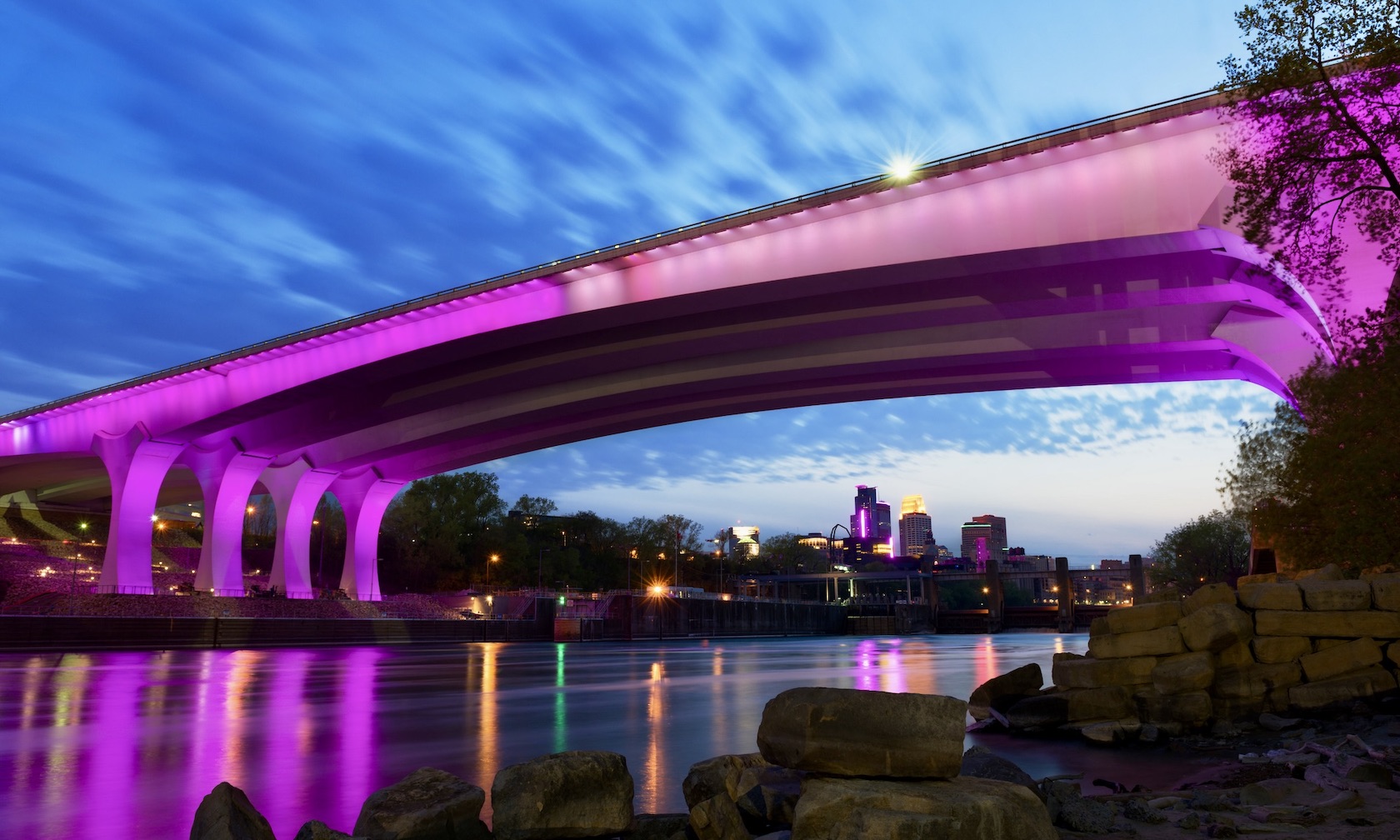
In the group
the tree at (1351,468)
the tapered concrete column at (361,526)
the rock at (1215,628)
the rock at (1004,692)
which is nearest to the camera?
the rock at (1215,628)

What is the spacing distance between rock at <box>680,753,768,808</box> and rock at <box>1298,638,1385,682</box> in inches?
364

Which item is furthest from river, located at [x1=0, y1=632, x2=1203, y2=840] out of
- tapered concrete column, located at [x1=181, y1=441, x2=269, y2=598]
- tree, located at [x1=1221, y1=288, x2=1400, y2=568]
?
tapered concrete column, located at [x1=181, y1=441, x2=269, y2=598]

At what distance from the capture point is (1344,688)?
1120 cm

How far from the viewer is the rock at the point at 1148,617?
12.1 meters

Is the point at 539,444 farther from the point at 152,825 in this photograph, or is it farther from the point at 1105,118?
the point at 152,825

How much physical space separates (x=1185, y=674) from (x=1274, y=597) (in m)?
1.97

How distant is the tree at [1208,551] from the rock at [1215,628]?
74084 mm

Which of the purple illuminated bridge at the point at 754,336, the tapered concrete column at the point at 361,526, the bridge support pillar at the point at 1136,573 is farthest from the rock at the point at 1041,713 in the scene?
the bridge support pillar at the point at 1136,573

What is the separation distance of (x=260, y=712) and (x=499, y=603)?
57.3 metres

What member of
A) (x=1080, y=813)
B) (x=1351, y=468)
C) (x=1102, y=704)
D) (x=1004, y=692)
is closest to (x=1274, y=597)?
(x=1102, y=704)

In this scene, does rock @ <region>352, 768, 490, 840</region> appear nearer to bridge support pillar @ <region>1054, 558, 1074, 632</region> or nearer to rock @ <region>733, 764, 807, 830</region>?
rock @ <region>733, 764, 807, 830</region>

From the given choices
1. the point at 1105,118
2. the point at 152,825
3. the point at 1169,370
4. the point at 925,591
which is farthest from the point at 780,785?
the point at 925,591

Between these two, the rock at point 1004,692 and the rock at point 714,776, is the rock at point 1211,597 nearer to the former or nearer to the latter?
the rock at point 1004,692

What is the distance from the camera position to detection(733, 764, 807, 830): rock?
198 inches
